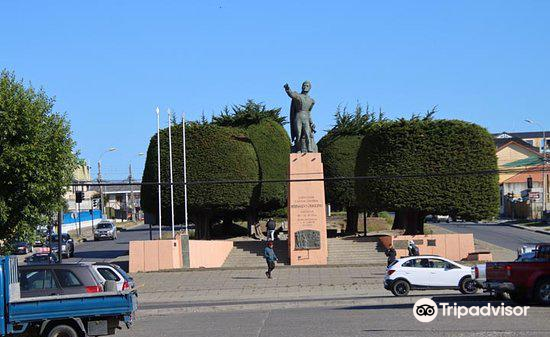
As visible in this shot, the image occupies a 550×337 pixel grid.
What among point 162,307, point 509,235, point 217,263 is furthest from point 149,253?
point 509,235

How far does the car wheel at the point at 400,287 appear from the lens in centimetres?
2828

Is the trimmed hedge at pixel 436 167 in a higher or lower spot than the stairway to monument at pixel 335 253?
higher

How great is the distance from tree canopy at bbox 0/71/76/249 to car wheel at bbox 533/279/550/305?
14.0 m

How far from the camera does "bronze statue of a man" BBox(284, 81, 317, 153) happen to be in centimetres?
4547

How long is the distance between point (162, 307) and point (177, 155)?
27526 mm

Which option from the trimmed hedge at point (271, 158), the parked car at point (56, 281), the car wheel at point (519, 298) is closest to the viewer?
the parked car at point (56, 281)

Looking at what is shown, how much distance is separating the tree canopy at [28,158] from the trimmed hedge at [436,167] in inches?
1022

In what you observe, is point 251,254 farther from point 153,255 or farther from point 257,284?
point 257,284

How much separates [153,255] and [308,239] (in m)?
7.57

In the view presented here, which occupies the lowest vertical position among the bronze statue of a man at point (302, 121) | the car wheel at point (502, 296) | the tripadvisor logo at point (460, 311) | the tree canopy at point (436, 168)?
the car wheel at point (502, 296)

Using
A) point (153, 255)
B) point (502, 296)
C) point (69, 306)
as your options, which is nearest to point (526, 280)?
point (502, 296)

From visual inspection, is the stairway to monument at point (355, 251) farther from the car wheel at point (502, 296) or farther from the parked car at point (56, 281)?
the parked car at point (56, 281)

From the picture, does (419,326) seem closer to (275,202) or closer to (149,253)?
(149,253)


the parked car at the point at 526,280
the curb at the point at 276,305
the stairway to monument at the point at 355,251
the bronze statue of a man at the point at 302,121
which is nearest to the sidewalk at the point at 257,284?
the curb at the point at 276,305
